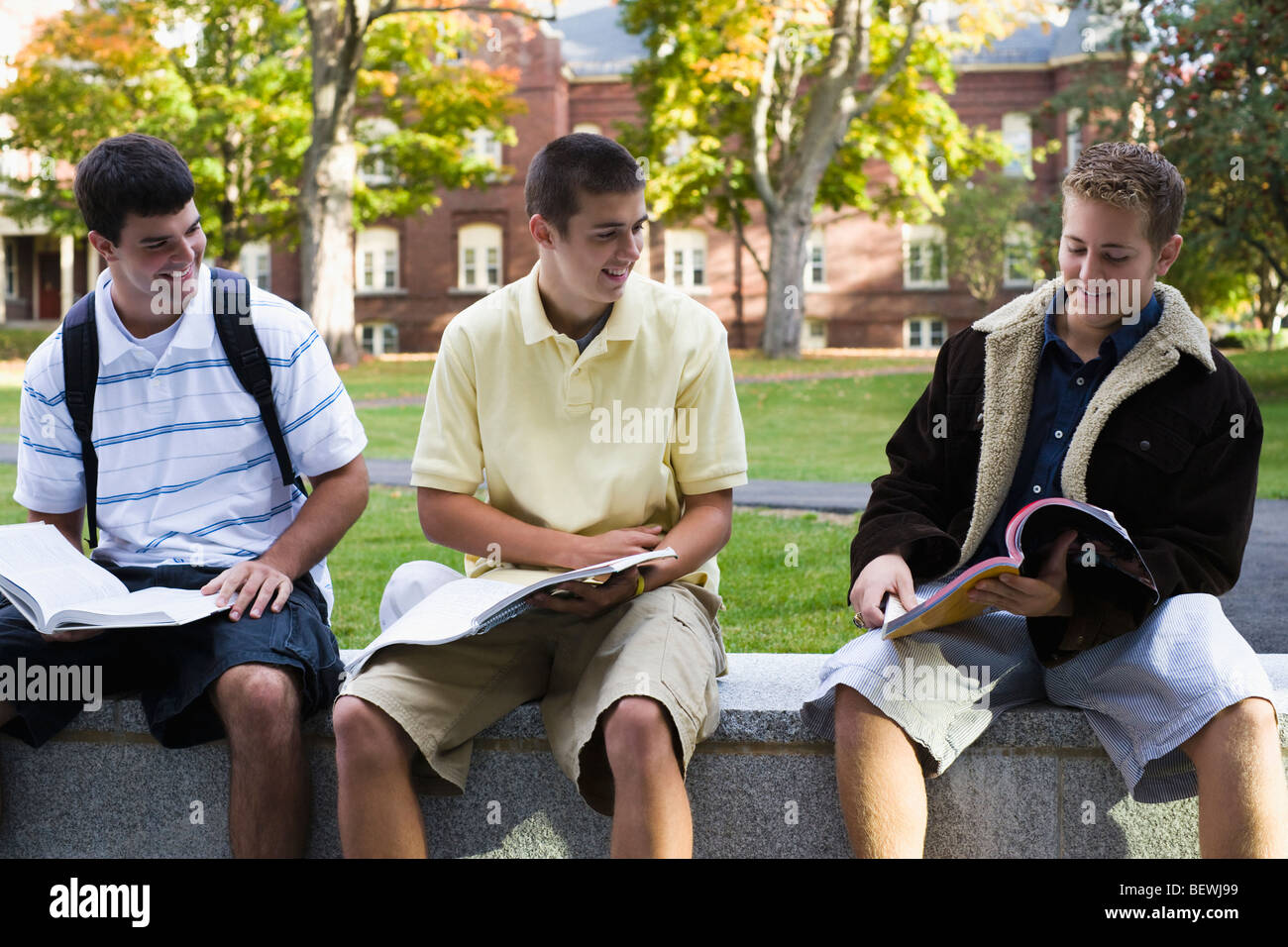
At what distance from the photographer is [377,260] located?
1544 inches

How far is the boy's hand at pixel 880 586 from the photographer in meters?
2.87

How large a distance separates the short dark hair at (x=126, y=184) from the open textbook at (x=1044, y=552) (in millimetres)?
1943

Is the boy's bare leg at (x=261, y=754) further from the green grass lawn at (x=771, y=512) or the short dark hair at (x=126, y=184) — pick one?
the green grass lawn at (x=771, y=512)

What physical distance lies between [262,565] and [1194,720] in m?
2.01

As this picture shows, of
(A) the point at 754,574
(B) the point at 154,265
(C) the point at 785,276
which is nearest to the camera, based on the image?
(B) the point at 154,265

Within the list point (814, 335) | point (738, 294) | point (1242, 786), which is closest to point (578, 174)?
point (1242, 786)

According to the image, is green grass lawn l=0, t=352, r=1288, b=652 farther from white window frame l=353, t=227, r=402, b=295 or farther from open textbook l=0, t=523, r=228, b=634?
white window frame l=353, t=227, r=402, b=295

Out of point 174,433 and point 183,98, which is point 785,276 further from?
point 174,433

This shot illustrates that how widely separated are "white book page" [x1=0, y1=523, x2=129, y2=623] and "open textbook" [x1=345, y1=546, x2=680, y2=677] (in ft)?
2.01

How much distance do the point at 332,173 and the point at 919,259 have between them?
19811mm

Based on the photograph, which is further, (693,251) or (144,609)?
(693,251)

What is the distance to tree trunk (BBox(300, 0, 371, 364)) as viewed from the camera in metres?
21.2

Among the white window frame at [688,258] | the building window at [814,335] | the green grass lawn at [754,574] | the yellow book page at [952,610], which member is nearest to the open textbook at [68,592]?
the yellow book page at [952,610]

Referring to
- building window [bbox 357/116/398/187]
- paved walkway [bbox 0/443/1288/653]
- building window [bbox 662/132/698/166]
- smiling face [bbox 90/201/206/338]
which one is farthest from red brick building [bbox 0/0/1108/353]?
smiling face [bbox 90/201/206/338]
